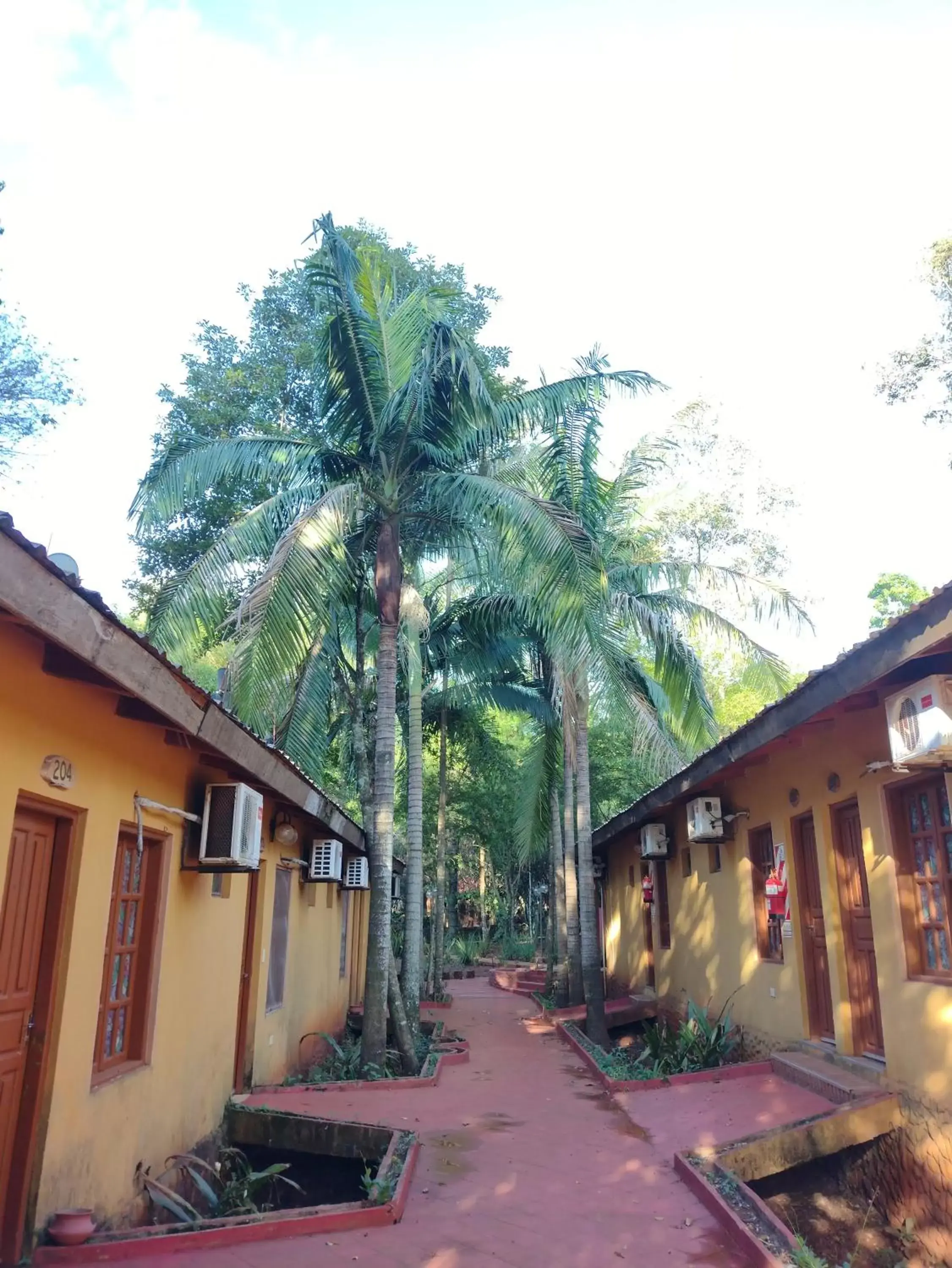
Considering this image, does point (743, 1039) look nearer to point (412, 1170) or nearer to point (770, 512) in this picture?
point (412, 1170)

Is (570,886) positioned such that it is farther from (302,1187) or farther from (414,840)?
(302,1187)

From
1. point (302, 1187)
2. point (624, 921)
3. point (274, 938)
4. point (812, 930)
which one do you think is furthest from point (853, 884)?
point (624, 921)

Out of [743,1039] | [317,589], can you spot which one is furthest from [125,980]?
[743,1039]

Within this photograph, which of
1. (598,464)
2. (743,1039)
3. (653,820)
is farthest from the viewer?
(653,820)

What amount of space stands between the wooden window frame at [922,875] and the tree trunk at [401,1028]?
5.37 m

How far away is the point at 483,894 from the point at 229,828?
24.9 meters

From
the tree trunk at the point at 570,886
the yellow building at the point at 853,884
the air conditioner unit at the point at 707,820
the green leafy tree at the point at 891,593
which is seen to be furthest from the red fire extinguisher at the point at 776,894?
the green leafy tree at the point at 891,593

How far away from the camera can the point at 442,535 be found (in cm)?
1107

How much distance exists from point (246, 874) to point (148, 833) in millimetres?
2522

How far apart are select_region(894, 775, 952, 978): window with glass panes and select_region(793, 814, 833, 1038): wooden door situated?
1641 mm

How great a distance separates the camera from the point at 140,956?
543 centimetres

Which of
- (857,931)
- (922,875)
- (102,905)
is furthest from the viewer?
(857,931)

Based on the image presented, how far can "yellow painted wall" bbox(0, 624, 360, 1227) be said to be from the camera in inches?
156

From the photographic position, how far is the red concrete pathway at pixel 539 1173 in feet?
14.2
